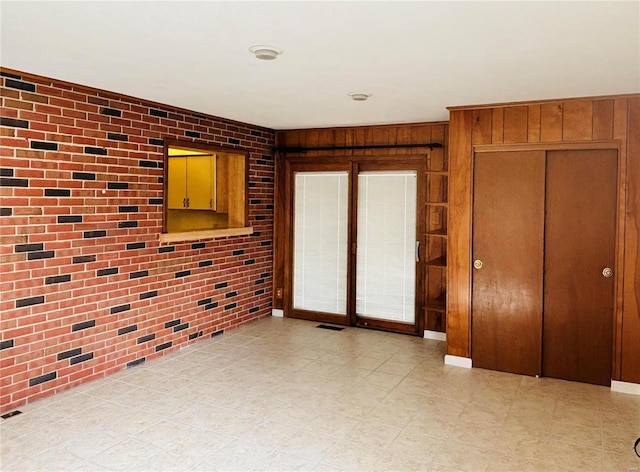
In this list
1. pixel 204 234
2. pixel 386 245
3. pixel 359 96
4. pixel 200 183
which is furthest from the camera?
pixel 200 183

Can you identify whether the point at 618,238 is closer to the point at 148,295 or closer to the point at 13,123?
the point at 148,295

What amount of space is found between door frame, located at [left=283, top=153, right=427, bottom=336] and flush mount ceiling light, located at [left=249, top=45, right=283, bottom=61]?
2994mm

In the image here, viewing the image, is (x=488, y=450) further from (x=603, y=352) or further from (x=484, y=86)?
(x=484, y=86)

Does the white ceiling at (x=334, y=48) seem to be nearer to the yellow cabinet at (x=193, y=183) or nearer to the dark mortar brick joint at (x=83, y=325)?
the yellow cabinet at (x=193, y=183)

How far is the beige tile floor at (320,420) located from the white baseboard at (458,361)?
9 cm

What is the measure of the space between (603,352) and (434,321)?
177cm

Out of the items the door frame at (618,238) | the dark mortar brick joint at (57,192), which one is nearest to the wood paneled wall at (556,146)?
the door frame at (618,238)

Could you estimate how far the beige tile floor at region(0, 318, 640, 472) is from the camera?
296 centimetres

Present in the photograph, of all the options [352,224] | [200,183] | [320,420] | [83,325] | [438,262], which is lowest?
[320,420]

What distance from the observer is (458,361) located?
4.68 meters

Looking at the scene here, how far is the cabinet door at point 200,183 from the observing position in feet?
20.1

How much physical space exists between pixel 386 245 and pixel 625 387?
107 inches

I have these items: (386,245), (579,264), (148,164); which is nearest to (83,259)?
(148,164)

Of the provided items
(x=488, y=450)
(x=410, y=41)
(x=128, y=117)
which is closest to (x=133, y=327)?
(x=128, y=117)
